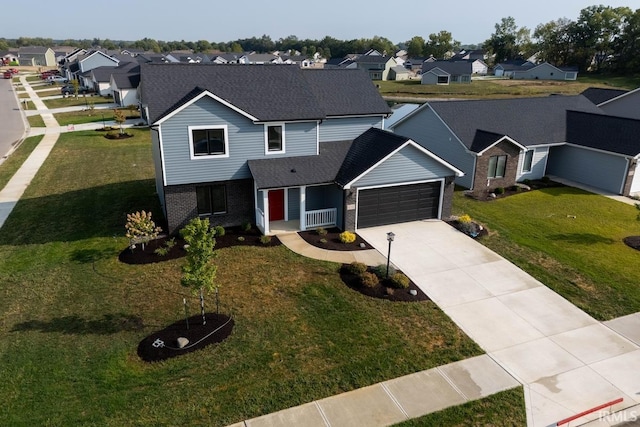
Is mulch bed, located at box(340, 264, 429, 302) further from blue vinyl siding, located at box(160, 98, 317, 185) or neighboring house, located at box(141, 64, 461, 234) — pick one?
blue vinyl siding, located at box(160, 98, 317, 185)

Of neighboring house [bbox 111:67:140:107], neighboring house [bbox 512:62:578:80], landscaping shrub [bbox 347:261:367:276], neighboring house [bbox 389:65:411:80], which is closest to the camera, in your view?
landscaping shrub [bbox 347:261:367:276]

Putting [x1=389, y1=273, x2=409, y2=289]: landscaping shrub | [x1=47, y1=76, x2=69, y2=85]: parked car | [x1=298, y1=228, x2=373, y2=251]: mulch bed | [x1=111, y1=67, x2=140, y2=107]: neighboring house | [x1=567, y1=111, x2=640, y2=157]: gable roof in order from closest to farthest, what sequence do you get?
[x1=389, y1=273, x2=409, y2=289]: landscaping shrub, [x1=298, y1=228, x2=373, y2=251]: mulch bed, [x1=567, y1=111, x2=640, y2=157]: gable roof, [x1=111, y1=67, x2=140, y2=107]: neighboring house, [x1=47, y1=76, x2=69, y2=85]: parked car

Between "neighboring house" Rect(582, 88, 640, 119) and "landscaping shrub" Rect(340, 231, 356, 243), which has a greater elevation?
"neighboring house" Rect(582, 88, 640, 119)

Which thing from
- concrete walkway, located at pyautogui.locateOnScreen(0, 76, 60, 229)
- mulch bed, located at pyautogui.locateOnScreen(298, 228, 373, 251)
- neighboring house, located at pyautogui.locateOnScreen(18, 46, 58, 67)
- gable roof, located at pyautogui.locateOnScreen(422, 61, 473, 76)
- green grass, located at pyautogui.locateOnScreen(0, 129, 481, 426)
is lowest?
green grass, located at pyautogui.locateOnScreen(0, 129, 481, 426)

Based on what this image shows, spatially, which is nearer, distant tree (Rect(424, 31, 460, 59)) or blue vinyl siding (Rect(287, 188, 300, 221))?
blue vinyl siding (Rect(287, 188, 300, 221))

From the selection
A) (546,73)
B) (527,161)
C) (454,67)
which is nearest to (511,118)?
(527,161)

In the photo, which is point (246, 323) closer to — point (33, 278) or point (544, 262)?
point (33, 278)

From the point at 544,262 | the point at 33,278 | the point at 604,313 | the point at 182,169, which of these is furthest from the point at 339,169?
the point at 33,278

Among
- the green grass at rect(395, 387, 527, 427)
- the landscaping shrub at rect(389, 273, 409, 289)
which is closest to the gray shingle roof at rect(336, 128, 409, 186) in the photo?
the landscaping shrub at rect(389, 273, 409, 289)
